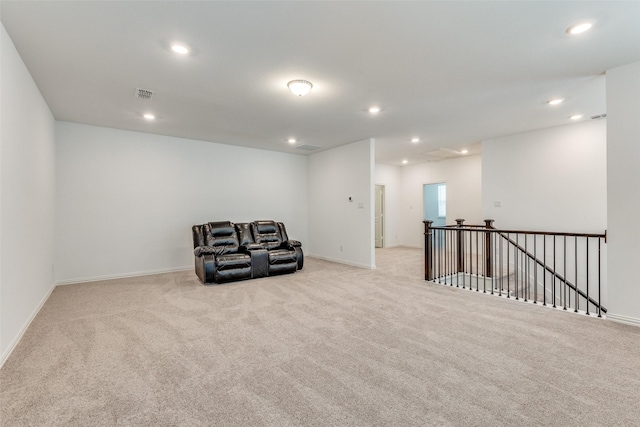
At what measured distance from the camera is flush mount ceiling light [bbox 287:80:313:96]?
11.2ft

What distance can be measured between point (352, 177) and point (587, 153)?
4.17 m

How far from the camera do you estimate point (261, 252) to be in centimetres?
530

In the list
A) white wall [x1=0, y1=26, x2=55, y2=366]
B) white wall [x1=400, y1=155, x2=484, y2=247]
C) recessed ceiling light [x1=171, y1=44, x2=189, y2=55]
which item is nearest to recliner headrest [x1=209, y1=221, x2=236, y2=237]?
white wall [x1=0, y1=26, x2=55, y2=366]

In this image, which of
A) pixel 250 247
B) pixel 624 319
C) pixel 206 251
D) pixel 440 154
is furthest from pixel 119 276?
pixel 440 154

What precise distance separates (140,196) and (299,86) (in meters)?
4.03

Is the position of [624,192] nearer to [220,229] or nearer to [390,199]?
[220,229]

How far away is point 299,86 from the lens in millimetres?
3438

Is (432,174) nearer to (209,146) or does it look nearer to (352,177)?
(352,177)

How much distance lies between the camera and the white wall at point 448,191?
8.06 meters

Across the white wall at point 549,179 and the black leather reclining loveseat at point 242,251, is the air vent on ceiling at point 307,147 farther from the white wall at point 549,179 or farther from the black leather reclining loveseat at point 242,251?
the white wall at point 549,179

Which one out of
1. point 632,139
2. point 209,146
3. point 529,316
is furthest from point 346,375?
point 209,146

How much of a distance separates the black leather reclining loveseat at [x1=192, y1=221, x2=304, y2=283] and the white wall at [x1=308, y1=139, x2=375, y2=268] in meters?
1.31

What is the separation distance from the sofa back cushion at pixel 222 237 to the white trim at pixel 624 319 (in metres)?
5.24

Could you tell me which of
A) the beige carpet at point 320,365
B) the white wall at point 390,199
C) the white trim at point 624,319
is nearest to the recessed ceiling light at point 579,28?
the beige carpet at point 320,365
